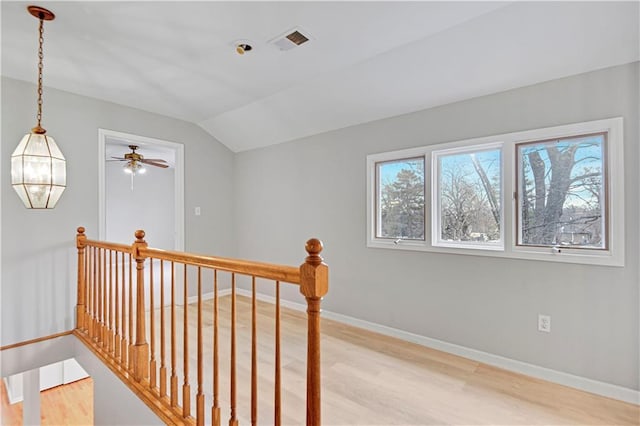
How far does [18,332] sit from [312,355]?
11.2 feet

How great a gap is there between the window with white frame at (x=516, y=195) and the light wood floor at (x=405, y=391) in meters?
0.94

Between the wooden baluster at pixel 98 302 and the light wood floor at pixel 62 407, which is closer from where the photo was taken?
the wooden baluster at pixel 98 302

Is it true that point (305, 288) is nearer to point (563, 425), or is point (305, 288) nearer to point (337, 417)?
point (337, 417)

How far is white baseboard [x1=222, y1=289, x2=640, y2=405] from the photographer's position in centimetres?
216

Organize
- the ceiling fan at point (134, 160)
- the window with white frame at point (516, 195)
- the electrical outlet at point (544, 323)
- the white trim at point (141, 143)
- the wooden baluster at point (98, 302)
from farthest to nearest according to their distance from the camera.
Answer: the ceiling fan at point (134, 160)
the white trim at point (141, 143)
the wooden baluster at point (98, 302)
the electrical outlet at point (544, 323)
the window with white frame at point (516, 195)

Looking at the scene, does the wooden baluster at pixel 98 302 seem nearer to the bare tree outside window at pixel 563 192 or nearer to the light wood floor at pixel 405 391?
the light wood floor at pixel 405 391

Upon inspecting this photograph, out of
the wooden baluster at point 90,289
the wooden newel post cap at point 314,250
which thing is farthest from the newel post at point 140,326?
the wooden newel post cap at point 314,250

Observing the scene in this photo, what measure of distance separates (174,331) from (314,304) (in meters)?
1.15

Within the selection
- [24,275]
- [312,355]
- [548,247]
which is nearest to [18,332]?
[24,275]

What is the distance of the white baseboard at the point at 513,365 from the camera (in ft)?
7.08

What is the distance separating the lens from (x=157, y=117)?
13.4 feet

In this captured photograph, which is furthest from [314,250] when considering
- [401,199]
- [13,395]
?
[13,395]

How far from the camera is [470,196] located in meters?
2.89

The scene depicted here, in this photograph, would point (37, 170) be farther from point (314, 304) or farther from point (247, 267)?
point (314, 304)
